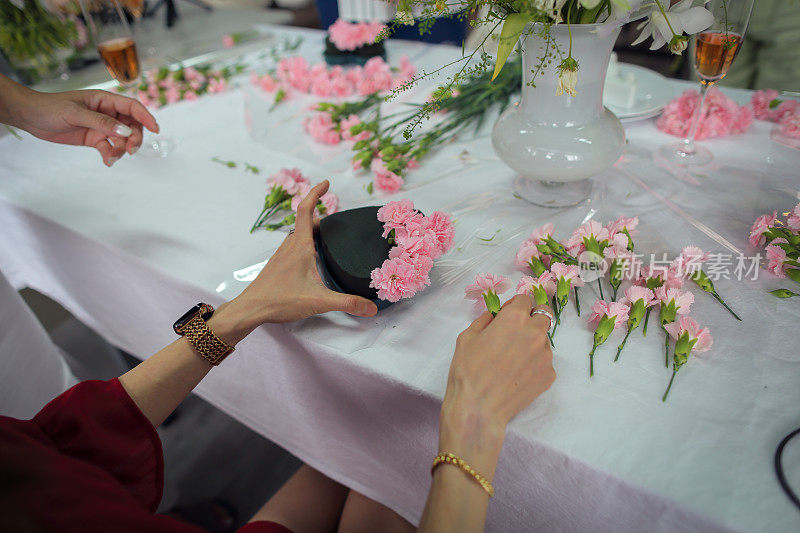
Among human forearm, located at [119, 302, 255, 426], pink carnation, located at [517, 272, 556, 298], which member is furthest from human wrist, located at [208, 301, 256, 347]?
pink carnation, located at [517, 272, 556, 298]

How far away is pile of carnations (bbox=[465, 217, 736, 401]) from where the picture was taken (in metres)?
0.57

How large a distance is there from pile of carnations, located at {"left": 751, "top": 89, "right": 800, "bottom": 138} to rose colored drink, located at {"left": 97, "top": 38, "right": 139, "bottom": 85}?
1.44 metres

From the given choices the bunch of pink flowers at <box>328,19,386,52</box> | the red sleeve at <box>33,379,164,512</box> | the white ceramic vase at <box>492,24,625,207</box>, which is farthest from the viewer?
the bunch of pink flowers at <box>328,19,386,52</box>

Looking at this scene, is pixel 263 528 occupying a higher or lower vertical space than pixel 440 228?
lower

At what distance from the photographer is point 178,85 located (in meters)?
1.50

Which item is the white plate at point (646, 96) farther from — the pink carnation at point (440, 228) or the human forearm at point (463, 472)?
the human forearm at point (463, 472)

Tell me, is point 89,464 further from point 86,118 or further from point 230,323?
point 86,118

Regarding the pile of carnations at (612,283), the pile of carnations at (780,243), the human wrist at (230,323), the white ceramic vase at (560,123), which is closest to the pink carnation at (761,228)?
the pile of carnations at (780,243)

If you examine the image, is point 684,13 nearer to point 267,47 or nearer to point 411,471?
point 411,471

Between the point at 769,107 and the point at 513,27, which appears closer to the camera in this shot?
the point at 513,27

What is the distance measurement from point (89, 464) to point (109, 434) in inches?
5.3

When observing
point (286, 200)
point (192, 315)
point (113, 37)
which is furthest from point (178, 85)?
point (192, 315)

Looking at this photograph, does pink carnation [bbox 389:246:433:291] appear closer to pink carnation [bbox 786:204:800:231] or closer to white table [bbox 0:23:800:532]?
white table [bbox 0:23:800:532]

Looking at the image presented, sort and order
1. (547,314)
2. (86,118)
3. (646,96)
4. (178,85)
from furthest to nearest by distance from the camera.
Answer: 1. (178,85)
2. (646,96)
3. (86,118)
4. (547,314)
